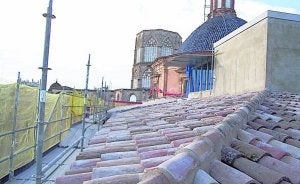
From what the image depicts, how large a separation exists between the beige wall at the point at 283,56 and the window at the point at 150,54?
42.0m

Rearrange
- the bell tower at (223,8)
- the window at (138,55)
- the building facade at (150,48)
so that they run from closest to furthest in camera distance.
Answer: the bell tower at (223,8)
the building facade at (150,48)
the window at (138,55)

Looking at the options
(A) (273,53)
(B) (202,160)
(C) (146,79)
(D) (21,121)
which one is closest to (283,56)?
(A) (273,53)

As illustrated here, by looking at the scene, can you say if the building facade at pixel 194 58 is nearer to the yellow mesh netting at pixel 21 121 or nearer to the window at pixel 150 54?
the yellow mesh netting at pixel 21 121

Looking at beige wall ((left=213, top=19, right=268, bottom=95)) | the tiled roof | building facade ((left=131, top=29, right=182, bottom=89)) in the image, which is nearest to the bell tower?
beige wall ((left=213, top=19, right=268, bottom=95))

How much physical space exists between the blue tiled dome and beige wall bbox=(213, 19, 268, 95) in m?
13.3

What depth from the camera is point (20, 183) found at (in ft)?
23.5

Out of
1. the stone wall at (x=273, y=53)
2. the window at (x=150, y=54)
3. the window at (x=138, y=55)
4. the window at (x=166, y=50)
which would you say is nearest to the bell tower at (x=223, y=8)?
the stone wall at (x=273, y=53)

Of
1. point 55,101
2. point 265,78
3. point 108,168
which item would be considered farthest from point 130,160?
point 55,101

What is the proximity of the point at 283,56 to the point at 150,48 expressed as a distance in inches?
1671

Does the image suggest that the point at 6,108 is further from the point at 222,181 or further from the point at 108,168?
the point at 222,181

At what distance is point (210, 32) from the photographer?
27.2 meters

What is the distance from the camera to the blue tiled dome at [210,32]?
1035 inches

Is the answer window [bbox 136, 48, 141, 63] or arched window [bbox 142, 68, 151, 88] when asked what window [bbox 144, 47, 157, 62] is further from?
arched window [bbox 142, 68, 151, 88]

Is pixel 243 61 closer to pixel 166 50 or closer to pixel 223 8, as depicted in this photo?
pixel 223 8
